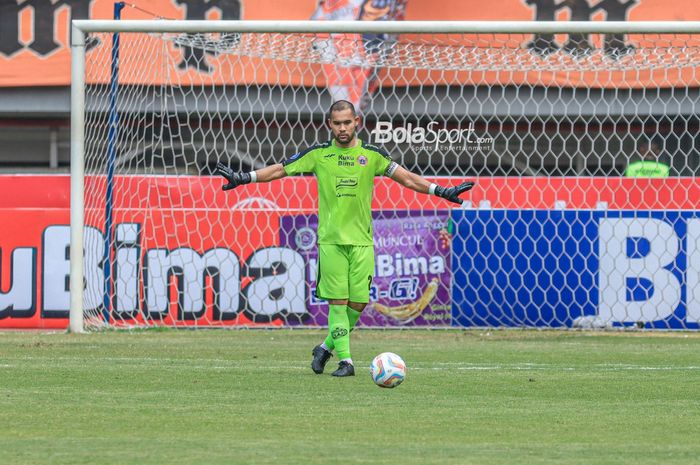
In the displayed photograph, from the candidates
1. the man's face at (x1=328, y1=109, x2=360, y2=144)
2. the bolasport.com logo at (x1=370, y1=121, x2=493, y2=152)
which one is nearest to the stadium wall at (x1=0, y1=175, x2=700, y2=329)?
the bolasport.com logo at (x1=370, y1=121, x2=493, y2=152)

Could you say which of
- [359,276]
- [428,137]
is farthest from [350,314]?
[428,137]

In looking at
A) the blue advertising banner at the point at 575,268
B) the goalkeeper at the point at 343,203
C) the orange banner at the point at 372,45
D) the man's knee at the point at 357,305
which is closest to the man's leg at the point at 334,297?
the goalkeeper at the point at 343,203

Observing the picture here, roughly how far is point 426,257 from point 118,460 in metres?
8.62

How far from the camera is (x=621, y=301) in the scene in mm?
13375

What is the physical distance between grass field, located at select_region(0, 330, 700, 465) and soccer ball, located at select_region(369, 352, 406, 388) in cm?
7

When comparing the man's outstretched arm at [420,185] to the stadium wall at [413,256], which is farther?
the stadium wall at [413,256]

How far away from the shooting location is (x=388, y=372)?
7793mm

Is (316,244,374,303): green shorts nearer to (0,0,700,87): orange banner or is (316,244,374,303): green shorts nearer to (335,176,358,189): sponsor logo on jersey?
(335,176,358,189): sponsor logo on jersey

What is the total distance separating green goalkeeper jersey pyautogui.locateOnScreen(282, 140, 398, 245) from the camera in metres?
9.07

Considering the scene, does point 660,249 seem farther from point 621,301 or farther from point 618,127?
point 618,127

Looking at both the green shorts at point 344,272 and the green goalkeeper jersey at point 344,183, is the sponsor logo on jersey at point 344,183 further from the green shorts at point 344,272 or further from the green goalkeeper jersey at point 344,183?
A: the green shorts at point 344,272

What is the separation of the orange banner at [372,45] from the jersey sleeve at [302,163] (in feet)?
16.7

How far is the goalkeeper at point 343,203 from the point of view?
29.3 ft

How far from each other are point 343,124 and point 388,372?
6.07 ft
